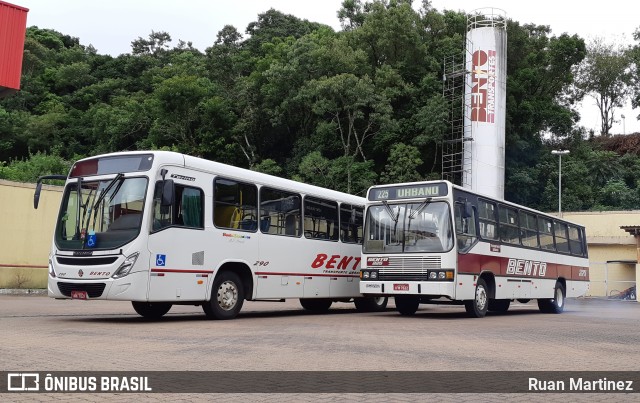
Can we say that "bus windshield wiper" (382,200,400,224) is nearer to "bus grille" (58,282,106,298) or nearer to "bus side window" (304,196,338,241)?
"bus side window" (304,196,338,241)

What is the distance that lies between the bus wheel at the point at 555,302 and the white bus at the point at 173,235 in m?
10.0

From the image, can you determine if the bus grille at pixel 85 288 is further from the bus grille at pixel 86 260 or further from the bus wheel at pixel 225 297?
the bus wheel at pixel 225 297

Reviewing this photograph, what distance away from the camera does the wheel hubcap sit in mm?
15117

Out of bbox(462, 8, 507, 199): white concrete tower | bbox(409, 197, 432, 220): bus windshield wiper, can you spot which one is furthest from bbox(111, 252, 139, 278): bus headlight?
bbox(462, 8, 507, 199): white concrete tower

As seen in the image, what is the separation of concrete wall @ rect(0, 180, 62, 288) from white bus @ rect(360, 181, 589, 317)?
14.8 meters

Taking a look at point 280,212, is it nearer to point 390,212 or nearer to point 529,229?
point 390,212

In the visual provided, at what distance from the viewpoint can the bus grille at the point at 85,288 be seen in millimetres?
13070

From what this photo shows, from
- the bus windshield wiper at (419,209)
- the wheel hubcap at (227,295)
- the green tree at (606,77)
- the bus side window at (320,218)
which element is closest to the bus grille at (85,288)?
the wheel hubcap at (227,295)

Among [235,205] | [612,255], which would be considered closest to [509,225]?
[235,205]

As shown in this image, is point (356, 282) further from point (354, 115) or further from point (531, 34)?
point (531, 34)

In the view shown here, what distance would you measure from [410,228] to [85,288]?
7894mm

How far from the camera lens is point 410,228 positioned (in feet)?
57.6

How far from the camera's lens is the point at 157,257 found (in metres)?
13.5

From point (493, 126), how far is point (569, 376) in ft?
145
